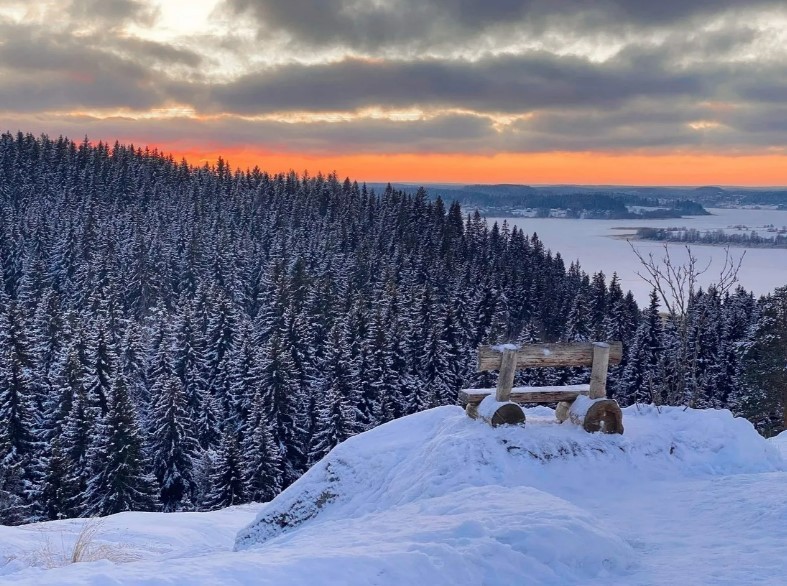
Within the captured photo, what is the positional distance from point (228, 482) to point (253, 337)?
90.6 feet

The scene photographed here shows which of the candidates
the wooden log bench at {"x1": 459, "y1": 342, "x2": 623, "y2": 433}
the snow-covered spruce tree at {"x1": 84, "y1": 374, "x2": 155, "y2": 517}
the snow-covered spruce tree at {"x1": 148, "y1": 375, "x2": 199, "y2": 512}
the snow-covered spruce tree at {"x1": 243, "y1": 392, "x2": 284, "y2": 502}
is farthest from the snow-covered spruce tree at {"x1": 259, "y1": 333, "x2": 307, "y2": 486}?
the wooden log bench at {"x1": 459, "y1": 342, "x2": 623, "y2": 433}

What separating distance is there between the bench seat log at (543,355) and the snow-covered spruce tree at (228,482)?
1019 inches

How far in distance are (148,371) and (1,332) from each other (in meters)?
14.4

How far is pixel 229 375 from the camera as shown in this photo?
2064 inches

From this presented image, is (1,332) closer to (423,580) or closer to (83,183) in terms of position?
(423,580)

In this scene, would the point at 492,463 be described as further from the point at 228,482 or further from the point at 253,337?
the point at 253,337

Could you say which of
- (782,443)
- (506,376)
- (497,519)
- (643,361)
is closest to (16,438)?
(506,376)

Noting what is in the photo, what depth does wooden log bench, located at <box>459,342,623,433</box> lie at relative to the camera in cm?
1144

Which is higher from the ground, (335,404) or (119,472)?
(335,404)

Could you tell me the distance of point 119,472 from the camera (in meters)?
33.3

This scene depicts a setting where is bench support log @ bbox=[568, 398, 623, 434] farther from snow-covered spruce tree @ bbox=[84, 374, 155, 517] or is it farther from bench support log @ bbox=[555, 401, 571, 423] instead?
snow-covered spruce tree @ bbox=[84, 374, 155, 517]

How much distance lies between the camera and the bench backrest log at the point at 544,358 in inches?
453

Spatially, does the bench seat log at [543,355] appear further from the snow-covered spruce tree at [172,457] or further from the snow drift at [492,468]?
the snow-covered spruce tree at [172,457]

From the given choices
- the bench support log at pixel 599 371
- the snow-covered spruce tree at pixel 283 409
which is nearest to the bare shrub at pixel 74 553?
the bench support log at pixel 599 371
